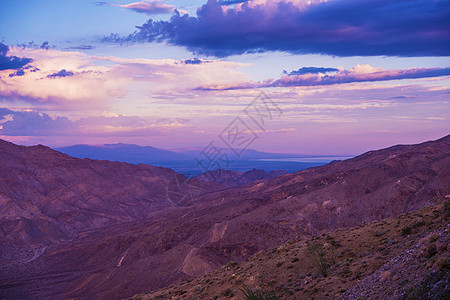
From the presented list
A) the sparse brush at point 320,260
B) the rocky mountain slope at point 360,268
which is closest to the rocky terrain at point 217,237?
the rocky mountain slope at point 360,268

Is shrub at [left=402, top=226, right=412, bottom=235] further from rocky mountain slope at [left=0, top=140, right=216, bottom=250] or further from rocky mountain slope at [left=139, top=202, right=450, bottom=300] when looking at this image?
rocky mountain slope at [left=0, top=140, right=216, bottom=250]

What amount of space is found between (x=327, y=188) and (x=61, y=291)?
45.0 metres

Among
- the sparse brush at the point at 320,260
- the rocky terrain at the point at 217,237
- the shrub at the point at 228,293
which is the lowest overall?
the rocky terrain at the point at 217,237

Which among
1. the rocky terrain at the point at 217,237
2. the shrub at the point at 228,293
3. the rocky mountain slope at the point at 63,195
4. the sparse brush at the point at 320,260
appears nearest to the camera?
the sparse brush at the point at 320,260

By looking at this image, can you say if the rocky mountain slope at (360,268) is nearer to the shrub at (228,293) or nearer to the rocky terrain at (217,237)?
the shrub at (228,293)

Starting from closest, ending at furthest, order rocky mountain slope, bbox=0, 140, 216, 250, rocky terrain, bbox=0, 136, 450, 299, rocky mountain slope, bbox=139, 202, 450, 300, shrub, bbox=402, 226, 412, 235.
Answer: rocky mountain slope, bbox=139, 202, 450, 300
shrub, bbox=402, 226, 412, 235
rocky terrain, bbox=0, 136, 450, 299
rocky mountain slope, bbox=0, 140, 216, 250

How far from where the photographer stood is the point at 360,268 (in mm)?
12695

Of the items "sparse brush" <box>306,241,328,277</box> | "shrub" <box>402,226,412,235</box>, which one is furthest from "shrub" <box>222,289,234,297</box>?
"shrub" <box>402,226,412,235</box>

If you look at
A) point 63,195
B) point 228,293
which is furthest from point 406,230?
point 63,195

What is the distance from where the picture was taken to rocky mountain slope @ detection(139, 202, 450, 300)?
9.08 metres

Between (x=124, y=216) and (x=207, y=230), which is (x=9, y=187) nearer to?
(x=124, y=216)

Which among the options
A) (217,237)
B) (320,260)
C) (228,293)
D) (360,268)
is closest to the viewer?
(360,268)

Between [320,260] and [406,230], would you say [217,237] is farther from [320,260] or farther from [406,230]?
[406,230]

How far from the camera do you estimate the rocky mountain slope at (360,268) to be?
9.08 metres
